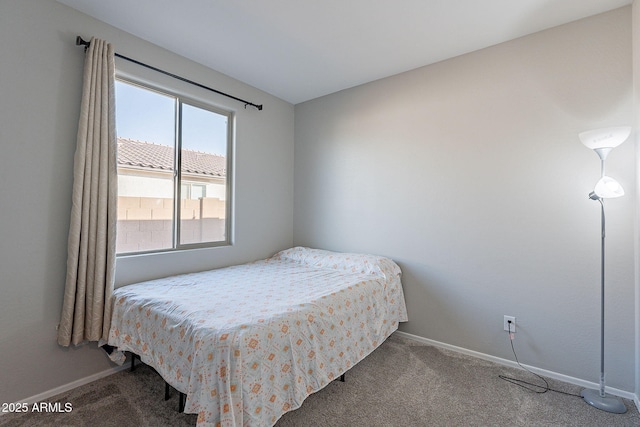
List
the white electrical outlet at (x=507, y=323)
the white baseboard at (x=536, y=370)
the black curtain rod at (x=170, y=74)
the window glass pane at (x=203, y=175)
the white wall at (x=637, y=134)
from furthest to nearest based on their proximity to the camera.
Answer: the window glass pane at (x=203, y=175) < the white electrical outlet at (x=507, y=323) < the black curtain rod at (x=170, y=74) < the white baseboard at (x=536, y=370) < the white wall at (x=637, y=134)

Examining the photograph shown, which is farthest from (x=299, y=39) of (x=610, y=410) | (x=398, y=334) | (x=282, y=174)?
(x=610, y=410)

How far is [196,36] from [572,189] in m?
3.14

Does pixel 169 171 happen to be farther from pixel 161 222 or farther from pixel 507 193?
pixel 507 193

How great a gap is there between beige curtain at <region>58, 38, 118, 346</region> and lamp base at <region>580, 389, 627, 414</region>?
10.8 feet

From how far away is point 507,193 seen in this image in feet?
7.67

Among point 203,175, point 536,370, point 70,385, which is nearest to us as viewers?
point 70,385

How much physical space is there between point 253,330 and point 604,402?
226 centimetres

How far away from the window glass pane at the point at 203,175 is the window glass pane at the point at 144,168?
0.43 ft

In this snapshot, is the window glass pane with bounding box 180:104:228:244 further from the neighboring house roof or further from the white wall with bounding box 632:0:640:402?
the white wall with bounding box 632:0:640:402

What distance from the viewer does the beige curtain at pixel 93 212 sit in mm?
1919

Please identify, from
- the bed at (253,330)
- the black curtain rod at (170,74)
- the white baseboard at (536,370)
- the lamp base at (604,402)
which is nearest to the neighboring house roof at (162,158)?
the black curtain rod at (170,74)

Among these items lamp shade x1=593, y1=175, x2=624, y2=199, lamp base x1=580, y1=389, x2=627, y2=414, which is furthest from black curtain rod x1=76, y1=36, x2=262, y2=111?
lamp base x1=580, y1=389, x2=627, y2=414

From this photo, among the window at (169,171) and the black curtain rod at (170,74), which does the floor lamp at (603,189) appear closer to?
the black curtain rod at (170,74)

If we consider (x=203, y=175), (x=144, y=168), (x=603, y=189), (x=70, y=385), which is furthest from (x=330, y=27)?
(x=70, y=385)
